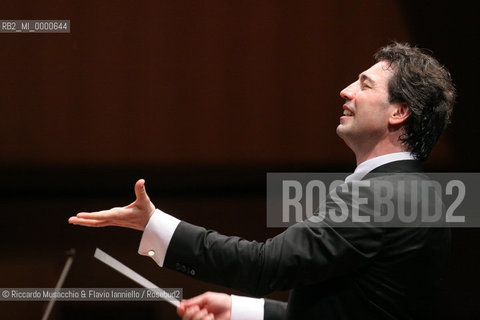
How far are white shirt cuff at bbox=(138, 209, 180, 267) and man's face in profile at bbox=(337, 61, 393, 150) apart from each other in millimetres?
456

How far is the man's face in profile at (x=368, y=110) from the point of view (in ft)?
4.39

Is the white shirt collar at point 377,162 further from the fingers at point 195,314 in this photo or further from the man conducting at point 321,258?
the fingers at point 195,314

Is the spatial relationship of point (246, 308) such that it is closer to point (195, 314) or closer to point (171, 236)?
point (195, 314)

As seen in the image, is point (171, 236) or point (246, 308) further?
point (246, 308)

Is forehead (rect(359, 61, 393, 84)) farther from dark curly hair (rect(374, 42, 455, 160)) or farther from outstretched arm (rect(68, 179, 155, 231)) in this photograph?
outstretched arm (rect(68, 179, 155, 231))

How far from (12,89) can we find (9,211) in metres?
0.48

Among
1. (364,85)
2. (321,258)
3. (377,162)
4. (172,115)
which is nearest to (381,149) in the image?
(377,162)

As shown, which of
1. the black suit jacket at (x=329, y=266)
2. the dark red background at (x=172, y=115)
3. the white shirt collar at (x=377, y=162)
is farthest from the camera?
the dark red background at (x=172, y=115)

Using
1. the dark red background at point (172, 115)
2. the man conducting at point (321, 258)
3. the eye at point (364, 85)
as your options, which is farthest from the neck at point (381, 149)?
the dark red background at point (172, 115)

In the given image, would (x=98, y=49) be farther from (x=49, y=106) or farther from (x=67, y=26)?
(x=49, y=106)

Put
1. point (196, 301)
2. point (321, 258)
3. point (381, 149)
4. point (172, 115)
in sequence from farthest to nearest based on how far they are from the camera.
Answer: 1. point (172, 115)
2. point (381, 149)
3. point (196, 301)
4. point (321, 258)

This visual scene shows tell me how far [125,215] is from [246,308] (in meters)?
0.38

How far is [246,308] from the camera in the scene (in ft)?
4.44

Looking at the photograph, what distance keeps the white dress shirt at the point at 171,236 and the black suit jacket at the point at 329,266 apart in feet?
0.07
